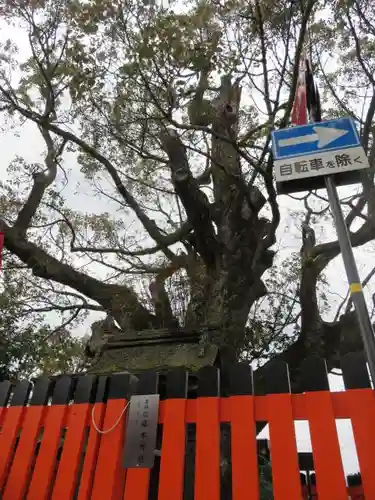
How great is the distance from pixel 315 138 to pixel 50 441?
8.07ft

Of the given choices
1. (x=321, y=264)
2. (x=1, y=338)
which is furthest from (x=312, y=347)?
(x=1, y=338)

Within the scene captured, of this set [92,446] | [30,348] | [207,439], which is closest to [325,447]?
[207,439]

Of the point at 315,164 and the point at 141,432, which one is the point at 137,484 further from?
the point at 315,164

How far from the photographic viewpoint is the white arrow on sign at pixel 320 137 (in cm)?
219

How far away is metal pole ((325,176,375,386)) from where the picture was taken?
5.68ft

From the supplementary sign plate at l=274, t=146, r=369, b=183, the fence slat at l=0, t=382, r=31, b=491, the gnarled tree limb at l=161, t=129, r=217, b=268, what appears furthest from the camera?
the gnarled tree limb at l=161, t=129, r=217, b=268

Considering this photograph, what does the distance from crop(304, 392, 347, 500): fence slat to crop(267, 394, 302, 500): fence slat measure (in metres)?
0.10

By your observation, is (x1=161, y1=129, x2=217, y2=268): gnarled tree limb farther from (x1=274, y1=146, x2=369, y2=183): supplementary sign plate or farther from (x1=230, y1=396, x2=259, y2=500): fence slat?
(x1=230, y1=396, x2=259, y2=500): fence slat

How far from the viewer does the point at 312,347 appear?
5438 mm

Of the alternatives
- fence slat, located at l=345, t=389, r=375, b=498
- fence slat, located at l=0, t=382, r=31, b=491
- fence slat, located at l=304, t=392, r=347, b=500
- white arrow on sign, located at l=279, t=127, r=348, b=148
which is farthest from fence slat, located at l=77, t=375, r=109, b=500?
white arrow on sign, located at l=279, t=127, r=348, b=148

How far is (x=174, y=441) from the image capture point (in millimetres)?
2207

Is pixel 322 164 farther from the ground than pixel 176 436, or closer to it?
farther from the ground

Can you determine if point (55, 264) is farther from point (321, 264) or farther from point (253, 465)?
point (253, 465)

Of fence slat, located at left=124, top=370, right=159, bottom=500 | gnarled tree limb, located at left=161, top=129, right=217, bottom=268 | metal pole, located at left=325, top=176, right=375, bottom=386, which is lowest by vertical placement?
fence slat, located at left=124, top=370, right=159, bottom=500
